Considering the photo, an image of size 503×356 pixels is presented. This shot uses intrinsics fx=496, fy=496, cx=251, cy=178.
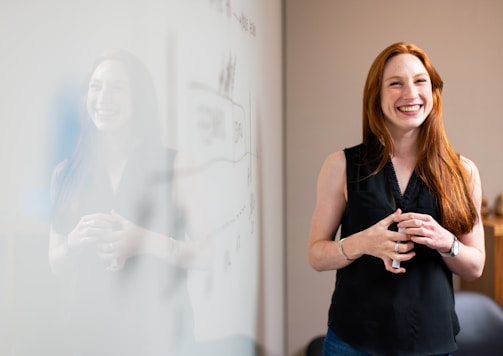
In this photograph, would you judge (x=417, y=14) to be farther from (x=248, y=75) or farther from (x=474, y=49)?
(x=248, y=75)

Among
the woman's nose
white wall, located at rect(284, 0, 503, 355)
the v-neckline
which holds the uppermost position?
white wall, located at rect(284, 0, 503, 355)

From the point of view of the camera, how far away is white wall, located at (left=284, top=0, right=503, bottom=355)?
2975 millimetres

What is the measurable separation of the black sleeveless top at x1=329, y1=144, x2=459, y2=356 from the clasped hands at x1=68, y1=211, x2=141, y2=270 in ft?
3.58

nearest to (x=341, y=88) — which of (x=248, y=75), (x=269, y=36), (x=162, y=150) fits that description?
(x=269, y=36)

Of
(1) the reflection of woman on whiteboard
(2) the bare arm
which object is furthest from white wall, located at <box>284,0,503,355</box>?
(1) the reflection of woman on whiteboard

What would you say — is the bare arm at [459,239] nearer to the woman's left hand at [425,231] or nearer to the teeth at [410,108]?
the woman's left hand at [425,231]

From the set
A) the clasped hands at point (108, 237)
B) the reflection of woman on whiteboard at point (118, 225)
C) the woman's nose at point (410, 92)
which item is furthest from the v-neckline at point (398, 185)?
the clasped hands at point (108, 237)

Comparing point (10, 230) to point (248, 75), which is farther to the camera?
point (248, 75)

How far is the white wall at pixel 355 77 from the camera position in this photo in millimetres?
2975

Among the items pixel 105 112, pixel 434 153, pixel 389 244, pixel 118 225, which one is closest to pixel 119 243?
pixel 118 225

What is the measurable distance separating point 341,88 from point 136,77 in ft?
8.36

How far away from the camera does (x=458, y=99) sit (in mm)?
3012

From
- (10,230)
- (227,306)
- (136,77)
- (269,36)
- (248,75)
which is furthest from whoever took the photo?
(269,36)

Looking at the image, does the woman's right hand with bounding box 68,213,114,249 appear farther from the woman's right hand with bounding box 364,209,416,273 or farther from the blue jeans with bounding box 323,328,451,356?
the blue jeans with bounding box 323,328,451,356
